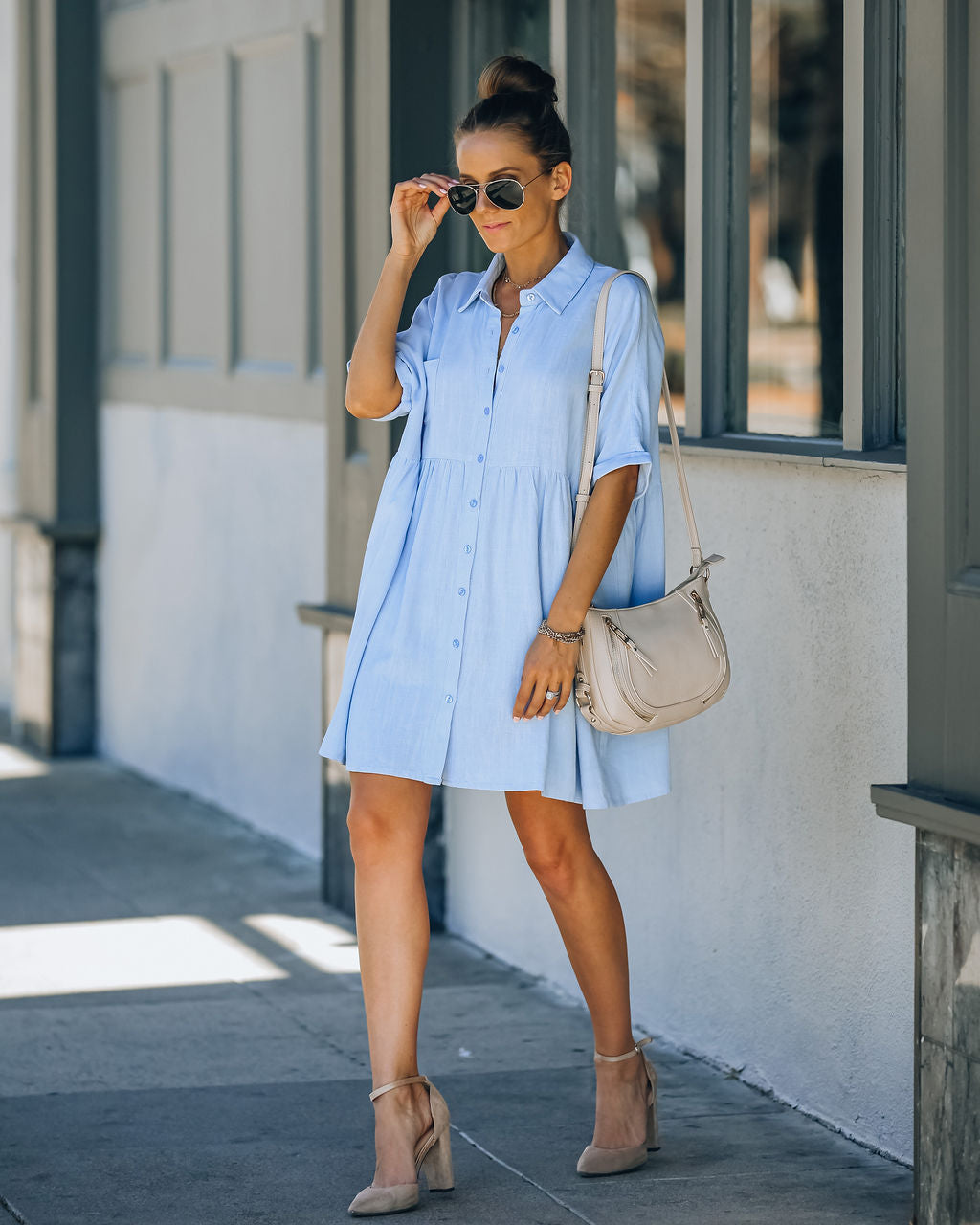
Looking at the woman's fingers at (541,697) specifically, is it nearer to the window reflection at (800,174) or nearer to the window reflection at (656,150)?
the window reflection at (656,150)

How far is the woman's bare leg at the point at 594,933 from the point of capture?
4.00 metres

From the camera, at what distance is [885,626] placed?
4.27 metres

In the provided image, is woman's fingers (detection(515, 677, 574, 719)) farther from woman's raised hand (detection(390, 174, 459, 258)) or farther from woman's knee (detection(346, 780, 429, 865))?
woman's raised hand (detection(390, 174, 459, 258))

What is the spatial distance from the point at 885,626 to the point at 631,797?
685 millimetres

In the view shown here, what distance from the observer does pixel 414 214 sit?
395 centimetres

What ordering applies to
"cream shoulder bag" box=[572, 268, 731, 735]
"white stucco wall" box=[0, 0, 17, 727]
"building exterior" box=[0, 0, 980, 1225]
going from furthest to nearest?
"white stucco wall" box=[0, 0, 17, 727], "cream shoulder bag" box=[572, 268, 731, 735], "building exterior" box=[0, 0, 980, 1225]

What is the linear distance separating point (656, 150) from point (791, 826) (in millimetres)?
2998

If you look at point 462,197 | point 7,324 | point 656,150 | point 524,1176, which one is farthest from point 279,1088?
point 7,324

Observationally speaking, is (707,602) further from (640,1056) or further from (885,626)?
(640,1056)

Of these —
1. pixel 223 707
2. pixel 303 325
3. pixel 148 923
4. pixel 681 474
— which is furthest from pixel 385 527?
pixel 223 707

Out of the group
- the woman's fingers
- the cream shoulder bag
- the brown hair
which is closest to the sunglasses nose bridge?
the brown hair

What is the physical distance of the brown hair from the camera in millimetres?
3871

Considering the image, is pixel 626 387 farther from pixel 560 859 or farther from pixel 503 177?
pixel 560 859

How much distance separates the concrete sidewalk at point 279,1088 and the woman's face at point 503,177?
184 centimetres
